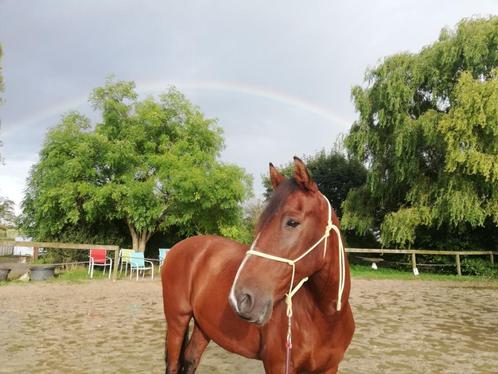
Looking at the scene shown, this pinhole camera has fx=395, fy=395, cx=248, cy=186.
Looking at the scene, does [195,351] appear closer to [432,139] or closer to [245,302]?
[245,302]

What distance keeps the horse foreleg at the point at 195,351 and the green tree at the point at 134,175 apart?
1377cm

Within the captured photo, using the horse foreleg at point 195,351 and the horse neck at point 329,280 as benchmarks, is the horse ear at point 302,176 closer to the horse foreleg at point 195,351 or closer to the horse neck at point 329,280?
the horse neck at point 329,280

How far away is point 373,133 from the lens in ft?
63.5

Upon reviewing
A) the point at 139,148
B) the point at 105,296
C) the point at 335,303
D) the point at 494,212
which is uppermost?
the point at 139,148

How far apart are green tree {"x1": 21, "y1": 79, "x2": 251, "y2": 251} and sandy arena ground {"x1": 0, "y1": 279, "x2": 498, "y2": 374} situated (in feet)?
21.0

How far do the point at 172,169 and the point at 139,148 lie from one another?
3.41 metres

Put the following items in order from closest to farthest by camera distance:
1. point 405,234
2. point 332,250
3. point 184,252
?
point 332,250
point 184,252
point 405,234

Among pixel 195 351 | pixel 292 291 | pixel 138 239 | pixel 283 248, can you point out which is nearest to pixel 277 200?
pixel 283 248

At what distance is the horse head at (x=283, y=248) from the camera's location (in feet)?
6.11

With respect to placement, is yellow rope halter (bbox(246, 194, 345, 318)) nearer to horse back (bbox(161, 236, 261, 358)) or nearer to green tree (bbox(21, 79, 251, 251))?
horse back (bbox(161, 236, 261, 358))

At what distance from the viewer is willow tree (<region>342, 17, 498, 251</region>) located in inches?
617

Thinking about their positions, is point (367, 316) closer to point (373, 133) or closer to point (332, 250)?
point (332, 250)

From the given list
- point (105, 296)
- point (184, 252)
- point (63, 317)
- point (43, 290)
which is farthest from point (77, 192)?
point (184, 252)

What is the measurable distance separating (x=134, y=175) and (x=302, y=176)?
17850mm
